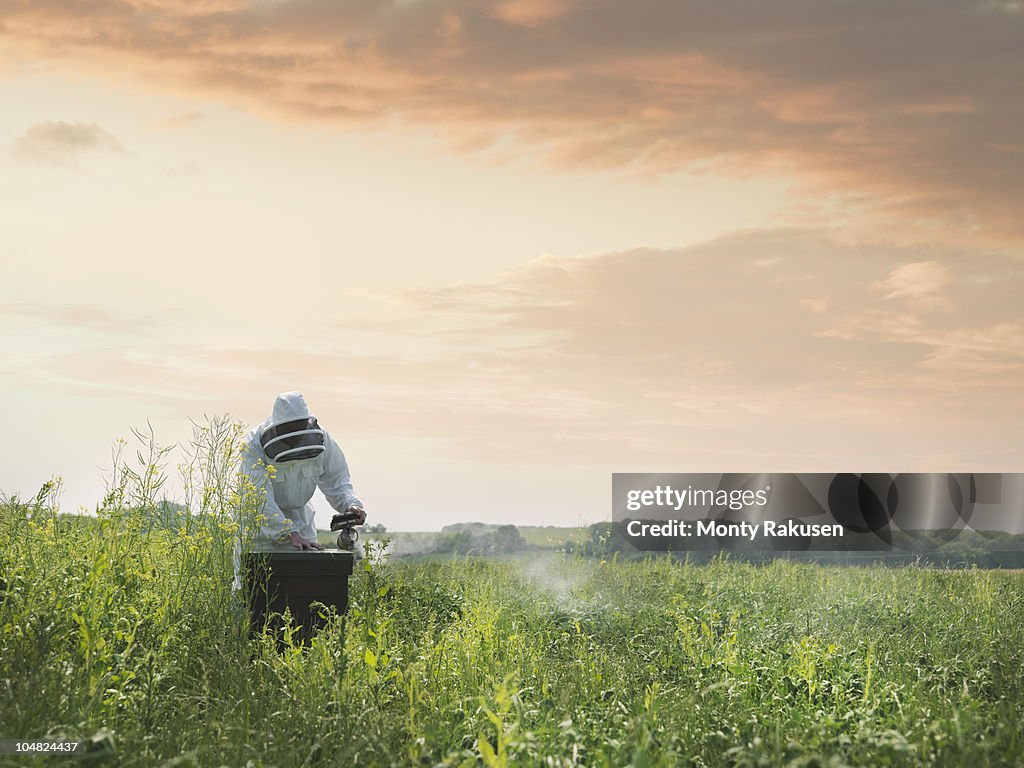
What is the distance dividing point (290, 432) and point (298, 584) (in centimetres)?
136

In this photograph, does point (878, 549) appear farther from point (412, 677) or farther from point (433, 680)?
point (412, 677)

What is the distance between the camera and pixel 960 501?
507 inches

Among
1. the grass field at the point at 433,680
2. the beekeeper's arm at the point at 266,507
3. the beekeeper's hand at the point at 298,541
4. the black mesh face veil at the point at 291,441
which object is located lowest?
the grass field at the point at 433,680

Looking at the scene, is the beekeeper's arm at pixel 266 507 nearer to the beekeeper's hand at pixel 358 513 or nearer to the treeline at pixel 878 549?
the beekeeper's hand at pixel 358 513

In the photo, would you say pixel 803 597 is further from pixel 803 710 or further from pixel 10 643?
pixel 10 643

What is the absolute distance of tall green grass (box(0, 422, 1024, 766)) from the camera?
12.3 ft

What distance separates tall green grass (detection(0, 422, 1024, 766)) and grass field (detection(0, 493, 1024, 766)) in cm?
2

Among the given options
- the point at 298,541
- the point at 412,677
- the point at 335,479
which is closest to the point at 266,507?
the point at 298,541

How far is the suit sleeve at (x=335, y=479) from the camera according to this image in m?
7.16

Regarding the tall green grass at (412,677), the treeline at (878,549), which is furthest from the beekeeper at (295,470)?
the treeline at (878,549)

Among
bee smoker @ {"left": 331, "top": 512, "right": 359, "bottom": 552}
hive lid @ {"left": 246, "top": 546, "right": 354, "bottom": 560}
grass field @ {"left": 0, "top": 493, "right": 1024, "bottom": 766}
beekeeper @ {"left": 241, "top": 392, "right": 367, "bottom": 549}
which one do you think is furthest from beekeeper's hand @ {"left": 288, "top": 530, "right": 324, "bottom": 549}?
hive lid @ {"left": 246, "top": 546, "right": 354, "bottom": 560}

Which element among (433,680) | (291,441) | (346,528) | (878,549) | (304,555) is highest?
(291,441)

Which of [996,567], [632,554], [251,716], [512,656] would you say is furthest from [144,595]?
[996,567]

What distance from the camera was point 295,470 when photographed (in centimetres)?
706
